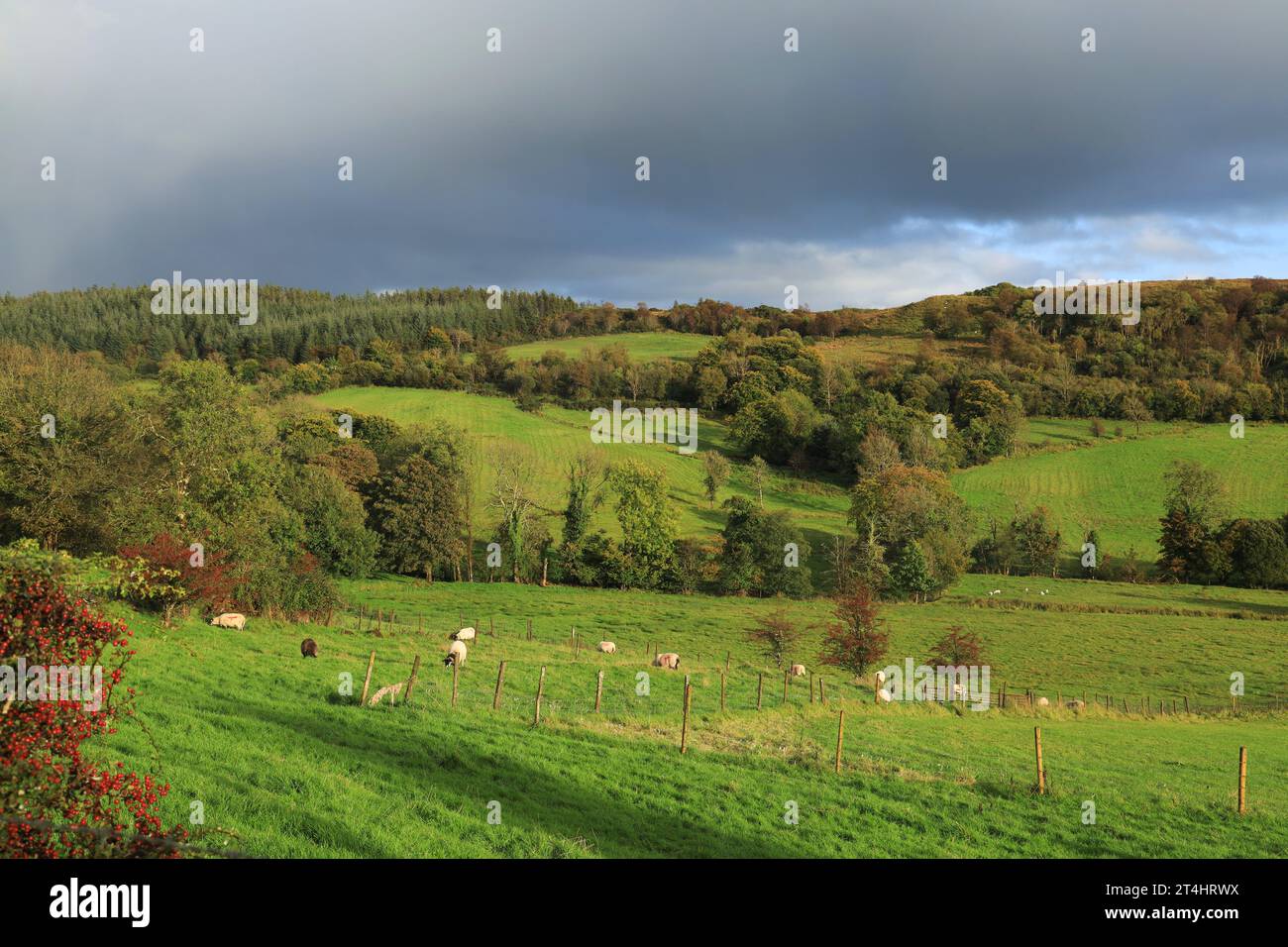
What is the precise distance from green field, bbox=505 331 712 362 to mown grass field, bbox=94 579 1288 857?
→ 123 meters

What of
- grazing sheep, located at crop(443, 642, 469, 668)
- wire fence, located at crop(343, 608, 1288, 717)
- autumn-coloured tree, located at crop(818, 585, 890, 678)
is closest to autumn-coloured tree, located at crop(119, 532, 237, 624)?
wire fence, located at crop(343, 608, 1288, 717)

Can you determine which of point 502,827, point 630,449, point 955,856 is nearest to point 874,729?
point 955,856

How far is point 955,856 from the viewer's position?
1430 centimetres

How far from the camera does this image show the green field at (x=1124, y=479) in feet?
301

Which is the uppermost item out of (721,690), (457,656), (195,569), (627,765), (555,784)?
(195,569)

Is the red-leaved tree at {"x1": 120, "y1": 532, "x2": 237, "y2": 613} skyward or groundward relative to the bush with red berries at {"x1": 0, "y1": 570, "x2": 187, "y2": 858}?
groundward

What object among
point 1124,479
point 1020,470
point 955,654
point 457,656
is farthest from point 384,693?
point 1124,479

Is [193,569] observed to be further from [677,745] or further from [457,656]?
[677,745]

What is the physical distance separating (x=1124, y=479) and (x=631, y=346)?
95.1 m

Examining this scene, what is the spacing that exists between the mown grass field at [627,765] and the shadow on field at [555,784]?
66mm

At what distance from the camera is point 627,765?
1897cm

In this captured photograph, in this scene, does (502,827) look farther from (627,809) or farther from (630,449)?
(630,449)

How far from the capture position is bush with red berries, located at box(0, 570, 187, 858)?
6949mm

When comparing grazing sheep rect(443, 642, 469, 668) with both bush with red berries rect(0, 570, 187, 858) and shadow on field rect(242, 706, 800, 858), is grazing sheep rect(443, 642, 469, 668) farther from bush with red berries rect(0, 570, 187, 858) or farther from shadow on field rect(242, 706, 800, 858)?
bush with red berries rect(0, 570, 187, 858)
